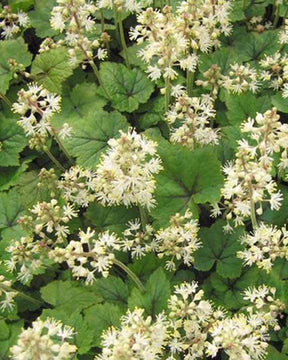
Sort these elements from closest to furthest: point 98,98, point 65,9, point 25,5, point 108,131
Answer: point 65,9
point 108,131
point 98,98
point 25,5

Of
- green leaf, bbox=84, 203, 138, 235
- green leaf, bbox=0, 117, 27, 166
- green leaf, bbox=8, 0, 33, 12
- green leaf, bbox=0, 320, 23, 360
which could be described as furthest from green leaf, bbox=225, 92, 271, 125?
green leaf, bbox=8, 0, 33, 12

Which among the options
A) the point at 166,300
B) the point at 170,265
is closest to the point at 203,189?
the point at 170,265

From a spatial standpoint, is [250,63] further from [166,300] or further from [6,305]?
[6,305]

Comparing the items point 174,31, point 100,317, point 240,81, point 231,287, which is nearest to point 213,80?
point 240,81

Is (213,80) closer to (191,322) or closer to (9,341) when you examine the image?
(191,322)

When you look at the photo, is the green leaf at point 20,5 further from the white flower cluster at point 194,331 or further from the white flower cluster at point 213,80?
the white flower cluster at point 194,331

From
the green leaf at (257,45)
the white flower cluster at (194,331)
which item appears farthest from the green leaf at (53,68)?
the white flower cluster at (194,331)
